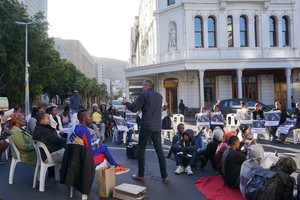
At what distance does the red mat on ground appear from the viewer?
17.0 feet

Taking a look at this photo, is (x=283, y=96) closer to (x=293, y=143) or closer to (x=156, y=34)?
(x=156, y=34)

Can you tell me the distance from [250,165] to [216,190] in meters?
1.06

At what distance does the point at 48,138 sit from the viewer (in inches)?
222

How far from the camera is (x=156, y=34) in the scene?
2750cm

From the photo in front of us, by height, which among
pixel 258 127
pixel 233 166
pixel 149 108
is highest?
pixel 149 108

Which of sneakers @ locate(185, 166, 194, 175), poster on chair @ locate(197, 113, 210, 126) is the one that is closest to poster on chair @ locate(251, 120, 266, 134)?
poster on chair @ locate(197, 113, 210, 126)

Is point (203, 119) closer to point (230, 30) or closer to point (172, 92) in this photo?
point (172, 92)

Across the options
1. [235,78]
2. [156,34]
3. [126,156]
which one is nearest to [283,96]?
[235,78]

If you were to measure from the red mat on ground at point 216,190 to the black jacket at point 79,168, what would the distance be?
2.10m

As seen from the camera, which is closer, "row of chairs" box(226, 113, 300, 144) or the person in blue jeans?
the person in blue jeans

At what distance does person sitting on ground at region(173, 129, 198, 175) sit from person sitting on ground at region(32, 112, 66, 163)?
8.74ft

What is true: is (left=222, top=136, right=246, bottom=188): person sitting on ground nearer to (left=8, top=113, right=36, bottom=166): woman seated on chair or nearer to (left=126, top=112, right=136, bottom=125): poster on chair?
(left=8, top=113, right=36, bottom=166): woman seated on chair

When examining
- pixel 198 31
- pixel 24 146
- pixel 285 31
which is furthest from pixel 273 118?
pixel 285 31

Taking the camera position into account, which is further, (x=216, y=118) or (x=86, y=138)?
(x=216, y=118)
